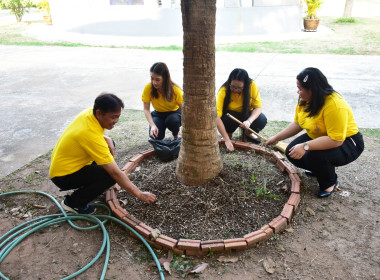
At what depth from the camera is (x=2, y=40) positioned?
12.9 m

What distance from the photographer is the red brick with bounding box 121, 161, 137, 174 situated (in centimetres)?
335

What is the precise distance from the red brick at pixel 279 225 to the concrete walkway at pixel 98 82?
254 centimetres

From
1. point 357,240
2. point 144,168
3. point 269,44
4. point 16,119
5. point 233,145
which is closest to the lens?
point 357,240

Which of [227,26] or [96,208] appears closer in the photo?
[96,208]

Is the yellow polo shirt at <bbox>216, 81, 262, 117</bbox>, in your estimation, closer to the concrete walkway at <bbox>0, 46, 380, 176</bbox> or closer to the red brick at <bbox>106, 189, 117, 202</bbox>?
the concrete walkway at <bbox>0, 46, 380, 176</bbox>

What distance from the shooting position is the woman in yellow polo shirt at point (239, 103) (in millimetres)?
3418

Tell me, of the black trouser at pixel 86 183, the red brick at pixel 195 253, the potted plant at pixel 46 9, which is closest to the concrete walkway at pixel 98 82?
the black trouser at pixel 86 183

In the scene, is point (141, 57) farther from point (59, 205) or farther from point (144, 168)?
point (59, 205)

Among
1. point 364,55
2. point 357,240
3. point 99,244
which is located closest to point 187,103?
point 99,244

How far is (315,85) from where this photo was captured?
2658mm

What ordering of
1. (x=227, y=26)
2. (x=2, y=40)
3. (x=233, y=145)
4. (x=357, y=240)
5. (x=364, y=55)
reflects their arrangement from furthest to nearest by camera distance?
(x=2, y=40)
(x=227, y=26)
(x=364, y=55)
(x=233, y=145)
(x=357, y=240)

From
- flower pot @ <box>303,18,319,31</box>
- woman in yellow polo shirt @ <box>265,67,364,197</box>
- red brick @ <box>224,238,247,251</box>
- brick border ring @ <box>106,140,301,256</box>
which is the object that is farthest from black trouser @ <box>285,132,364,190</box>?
flower pot @ <box>303,18,319,31</box>

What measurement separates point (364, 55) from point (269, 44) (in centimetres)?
302

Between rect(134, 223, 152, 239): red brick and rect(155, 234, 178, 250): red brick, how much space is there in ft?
0.32
